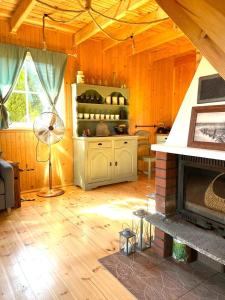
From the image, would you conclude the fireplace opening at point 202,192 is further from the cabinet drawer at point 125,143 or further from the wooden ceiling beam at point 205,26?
the cabinet drawer at point 125,143

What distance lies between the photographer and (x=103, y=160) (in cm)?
416

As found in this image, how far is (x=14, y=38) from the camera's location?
3611 millimetres

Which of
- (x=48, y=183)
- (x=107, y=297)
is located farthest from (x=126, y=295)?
(x=48, y=183)

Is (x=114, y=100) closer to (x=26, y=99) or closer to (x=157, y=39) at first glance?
(x=157, y=39)

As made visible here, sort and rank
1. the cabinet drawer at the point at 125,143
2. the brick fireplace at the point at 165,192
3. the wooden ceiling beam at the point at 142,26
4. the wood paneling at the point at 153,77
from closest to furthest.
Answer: the brick fireplace at the point at 165,192 < the wooden ceiling beam at the point at 142,26 < the cabinet drawer at the point at 125,143 < the wood paneling at the point at 153,77

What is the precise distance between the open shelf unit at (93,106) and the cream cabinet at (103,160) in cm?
39

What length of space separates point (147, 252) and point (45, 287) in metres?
0.92

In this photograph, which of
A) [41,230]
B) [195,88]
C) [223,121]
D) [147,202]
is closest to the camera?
[223,121]

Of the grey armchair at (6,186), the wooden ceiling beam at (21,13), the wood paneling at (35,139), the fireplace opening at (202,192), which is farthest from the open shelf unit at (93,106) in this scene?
the fireplace opening at (202,192)

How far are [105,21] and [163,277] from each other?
323 cm

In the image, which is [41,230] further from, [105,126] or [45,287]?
[105,126]

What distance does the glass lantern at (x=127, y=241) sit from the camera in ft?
6.63

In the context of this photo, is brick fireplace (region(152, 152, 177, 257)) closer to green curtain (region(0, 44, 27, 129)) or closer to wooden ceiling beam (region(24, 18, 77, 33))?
green curtain (region(0, 44, 27, 129))

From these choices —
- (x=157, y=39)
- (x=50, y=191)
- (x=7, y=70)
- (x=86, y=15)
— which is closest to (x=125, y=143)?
(x=50, y=191)
